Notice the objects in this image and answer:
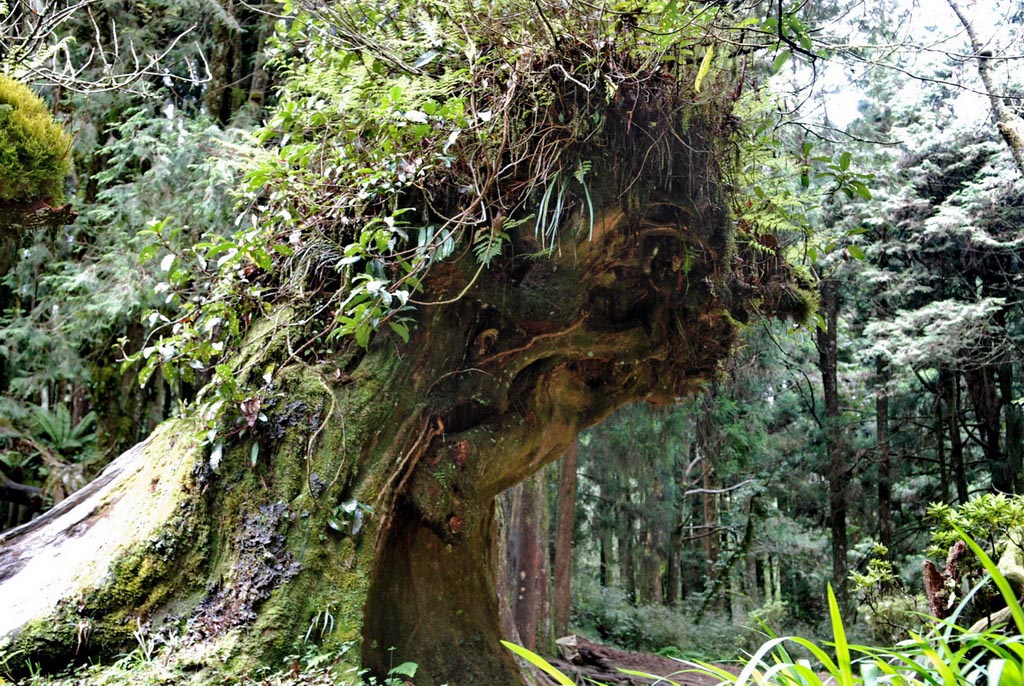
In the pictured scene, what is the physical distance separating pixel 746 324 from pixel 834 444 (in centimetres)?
1122

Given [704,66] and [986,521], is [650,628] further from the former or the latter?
[704,66]

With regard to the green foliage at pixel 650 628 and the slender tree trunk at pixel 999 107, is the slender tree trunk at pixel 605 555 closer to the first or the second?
the green foliage at pixel 650 628

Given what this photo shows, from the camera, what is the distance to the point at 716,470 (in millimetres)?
16469

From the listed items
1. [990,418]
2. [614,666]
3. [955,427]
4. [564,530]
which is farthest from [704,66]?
[955,427]

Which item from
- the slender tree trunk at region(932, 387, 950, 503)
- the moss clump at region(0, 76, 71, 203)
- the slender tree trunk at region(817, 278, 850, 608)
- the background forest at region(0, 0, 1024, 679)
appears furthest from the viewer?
the slender tree trunk at region(817, 278, 850, 608)

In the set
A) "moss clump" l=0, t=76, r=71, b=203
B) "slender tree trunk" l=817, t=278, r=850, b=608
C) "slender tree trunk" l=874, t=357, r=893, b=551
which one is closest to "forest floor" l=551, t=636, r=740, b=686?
"slender tree trunk" l=817, t=278, r=850, b=608

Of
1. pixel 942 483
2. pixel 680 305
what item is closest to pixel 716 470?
pixel 942 483

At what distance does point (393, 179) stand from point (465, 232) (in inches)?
19.5

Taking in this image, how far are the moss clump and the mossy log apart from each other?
4.53 feet

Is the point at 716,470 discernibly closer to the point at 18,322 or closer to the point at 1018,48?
the point at 1018,48

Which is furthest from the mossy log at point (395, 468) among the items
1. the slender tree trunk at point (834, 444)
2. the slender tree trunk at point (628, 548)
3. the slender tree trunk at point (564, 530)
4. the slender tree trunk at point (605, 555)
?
the slender tree trunk at point (605, 555)

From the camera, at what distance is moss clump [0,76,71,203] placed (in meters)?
3.08

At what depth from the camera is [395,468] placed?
4.21m

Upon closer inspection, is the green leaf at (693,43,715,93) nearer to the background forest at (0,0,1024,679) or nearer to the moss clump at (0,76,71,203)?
the background forest at (0,0,1024,679)
